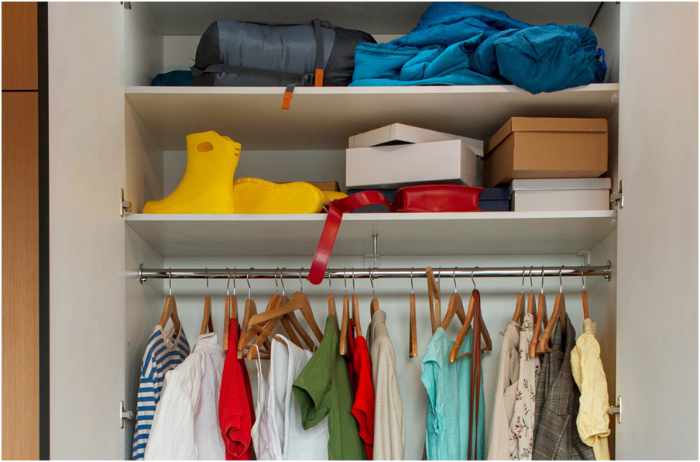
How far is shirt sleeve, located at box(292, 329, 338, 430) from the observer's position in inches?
81.4

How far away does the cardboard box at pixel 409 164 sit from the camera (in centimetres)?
212

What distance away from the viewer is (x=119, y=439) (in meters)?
1.98

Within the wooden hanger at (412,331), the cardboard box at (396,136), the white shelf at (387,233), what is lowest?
the wooden hanger at (412,331)

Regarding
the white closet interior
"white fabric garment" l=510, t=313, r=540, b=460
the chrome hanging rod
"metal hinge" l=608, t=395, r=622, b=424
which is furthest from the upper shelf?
"metal hinge" l=608, t=395, r=622, b=424

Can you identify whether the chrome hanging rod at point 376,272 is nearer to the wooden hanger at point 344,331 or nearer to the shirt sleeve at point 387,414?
the wooden hanger at point 344,331

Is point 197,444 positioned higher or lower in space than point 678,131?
lower

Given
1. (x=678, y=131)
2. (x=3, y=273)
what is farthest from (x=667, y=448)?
(x=3, y=273)

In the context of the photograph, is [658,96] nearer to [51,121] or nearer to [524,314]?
[524,314]

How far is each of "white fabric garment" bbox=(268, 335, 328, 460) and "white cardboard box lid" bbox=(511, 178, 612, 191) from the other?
66 cm

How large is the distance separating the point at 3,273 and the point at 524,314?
1305mm

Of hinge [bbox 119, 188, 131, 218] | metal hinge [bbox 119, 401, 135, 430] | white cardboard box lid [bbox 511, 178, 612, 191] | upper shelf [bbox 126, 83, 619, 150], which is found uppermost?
upper shelf [bbox 126, 83, 619, 150]

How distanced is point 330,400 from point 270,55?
0.83 meters

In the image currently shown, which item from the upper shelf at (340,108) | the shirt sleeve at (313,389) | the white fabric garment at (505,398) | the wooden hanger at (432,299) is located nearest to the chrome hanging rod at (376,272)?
the wooden hanger at (432,299)

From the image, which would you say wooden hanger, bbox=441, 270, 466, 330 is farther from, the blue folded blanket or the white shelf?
the blue folded blanket
